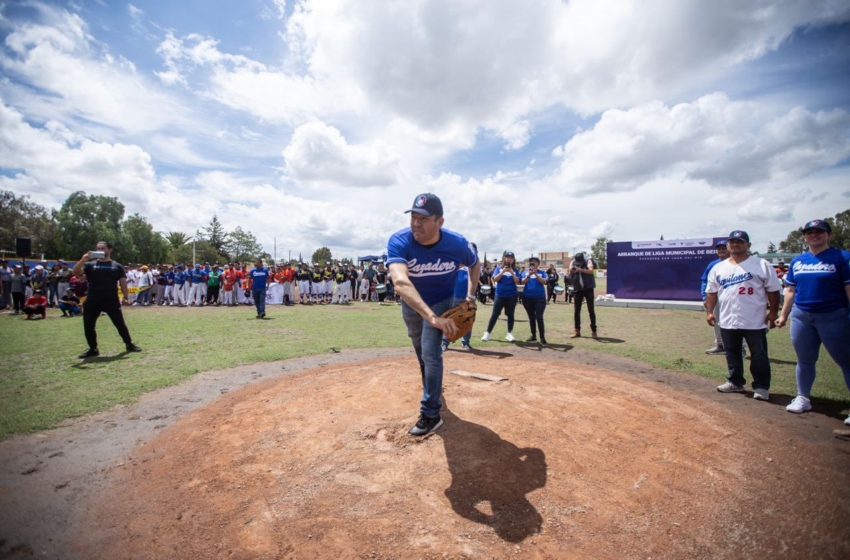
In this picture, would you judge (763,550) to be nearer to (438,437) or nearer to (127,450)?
(438,437)

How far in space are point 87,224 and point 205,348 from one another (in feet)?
191

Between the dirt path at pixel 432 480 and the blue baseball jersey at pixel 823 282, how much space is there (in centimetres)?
135

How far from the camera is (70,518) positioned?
2.63 metres

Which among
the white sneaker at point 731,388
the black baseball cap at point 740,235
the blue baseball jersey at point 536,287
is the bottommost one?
the white sneaker at point 731,388

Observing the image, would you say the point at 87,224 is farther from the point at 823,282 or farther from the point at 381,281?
the point at 823,282

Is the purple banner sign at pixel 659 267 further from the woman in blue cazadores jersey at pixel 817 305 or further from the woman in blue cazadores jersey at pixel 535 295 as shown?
the woman in blue cazadores jersey at pixel 817 305

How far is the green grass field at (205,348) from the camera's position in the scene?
16.5 ft

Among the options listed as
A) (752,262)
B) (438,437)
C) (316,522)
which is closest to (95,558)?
(316,522)

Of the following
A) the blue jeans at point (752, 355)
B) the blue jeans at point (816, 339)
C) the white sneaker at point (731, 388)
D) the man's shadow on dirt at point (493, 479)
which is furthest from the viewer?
the white sneaker at point (731, 388)

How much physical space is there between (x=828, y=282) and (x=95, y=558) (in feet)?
23.7

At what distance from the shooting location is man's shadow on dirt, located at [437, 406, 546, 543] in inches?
99.8

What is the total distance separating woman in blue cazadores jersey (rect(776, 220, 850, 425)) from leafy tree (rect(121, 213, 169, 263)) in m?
66.8

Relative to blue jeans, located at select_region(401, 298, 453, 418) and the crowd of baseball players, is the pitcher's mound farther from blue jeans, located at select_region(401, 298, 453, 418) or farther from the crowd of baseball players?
the crowd of baseball players

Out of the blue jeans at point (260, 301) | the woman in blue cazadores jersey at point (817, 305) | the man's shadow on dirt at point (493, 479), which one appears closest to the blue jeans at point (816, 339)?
the woman in blue cazadores jersey at point (817, 305)
